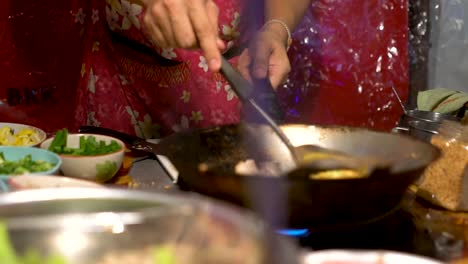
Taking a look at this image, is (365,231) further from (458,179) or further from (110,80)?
(110,80)

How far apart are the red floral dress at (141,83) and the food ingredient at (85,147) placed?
0.73 metres

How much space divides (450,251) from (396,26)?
173 cm

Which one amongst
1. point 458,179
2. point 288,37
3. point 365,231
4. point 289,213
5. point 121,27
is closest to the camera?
point 289,213

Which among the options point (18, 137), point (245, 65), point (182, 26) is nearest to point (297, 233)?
point (182, 26)

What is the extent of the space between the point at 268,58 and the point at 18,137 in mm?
748

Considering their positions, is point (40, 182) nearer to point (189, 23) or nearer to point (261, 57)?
point (189, 23)

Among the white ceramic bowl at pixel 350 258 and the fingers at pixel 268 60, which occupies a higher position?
the fingers at pixel 268 60

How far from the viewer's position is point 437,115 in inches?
70.2

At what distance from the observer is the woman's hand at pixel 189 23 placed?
60.8 inches

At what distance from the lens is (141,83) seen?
96.0 inches

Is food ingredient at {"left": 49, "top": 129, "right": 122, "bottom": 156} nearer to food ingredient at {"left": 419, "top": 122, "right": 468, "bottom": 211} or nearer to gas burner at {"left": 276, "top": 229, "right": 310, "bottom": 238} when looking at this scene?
gas burner at {"left": 276, "top": 229, "right": 310, "bottom": 238}

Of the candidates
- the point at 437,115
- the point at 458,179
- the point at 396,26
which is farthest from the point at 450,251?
the point at 396,26

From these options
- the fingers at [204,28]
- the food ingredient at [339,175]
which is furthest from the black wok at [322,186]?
the fingers at [204,28]

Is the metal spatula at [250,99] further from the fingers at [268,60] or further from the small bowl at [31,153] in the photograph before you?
the small bowl at [31,153]
